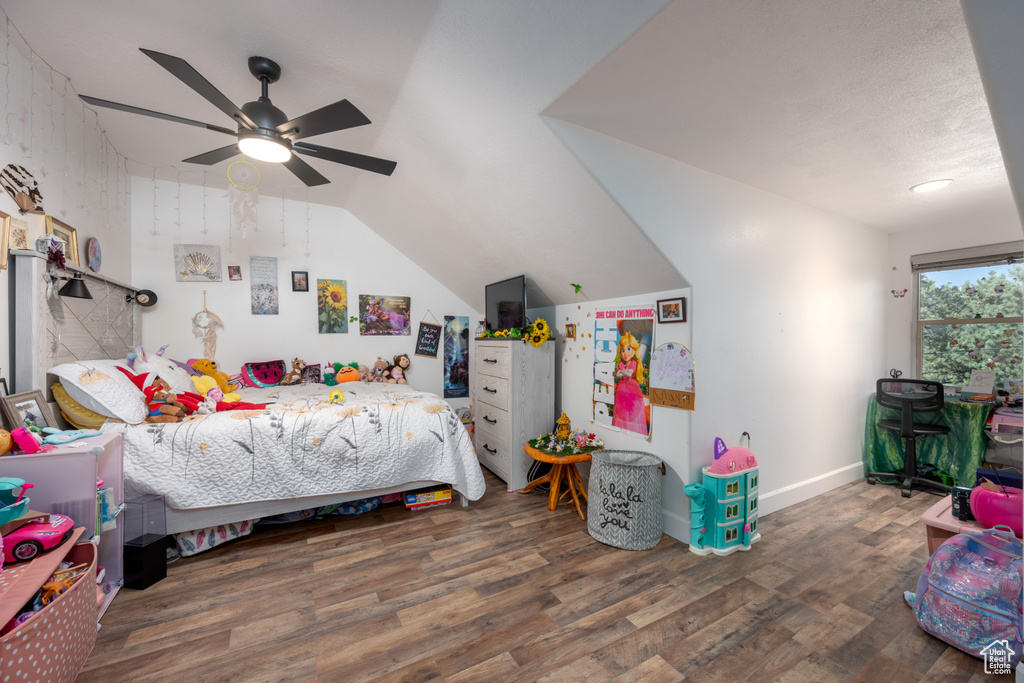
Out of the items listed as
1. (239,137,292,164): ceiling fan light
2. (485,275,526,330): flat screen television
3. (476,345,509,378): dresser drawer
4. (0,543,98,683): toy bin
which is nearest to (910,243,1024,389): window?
(485,275,526,330): flat screen television

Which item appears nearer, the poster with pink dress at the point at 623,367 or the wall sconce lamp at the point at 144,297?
the poster with pink dress at the point at 623,367

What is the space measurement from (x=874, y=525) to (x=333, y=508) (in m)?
3.53

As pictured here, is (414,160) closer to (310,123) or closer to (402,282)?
(310,123)

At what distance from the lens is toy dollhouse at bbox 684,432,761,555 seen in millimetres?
2268

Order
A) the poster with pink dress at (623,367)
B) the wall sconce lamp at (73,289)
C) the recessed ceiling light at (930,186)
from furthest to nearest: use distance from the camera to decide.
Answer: the poster with pink dress at (623,367), the recessed ceiling light at (930,186), the wall sconce lamp at (73,289)

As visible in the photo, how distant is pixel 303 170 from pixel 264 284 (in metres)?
1.93

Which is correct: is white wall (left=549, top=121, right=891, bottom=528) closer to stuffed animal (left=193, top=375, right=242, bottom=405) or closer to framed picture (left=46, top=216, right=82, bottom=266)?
stuffed animal (left=193, top=375, right=242, bottom=405)

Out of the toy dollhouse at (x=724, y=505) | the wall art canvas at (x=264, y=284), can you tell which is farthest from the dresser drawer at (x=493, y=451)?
the wall art canvas at (x=264, y=284)

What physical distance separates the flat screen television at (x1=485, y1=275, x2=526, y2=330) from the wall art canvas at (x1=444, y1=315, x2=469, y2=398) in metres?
0.91

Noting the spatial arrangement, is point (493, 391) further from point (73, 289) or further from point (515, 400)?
point (73, 289)

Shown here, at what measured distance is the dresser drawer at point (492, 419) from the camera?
3.18 meters

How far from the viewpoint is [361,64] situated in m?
2.02

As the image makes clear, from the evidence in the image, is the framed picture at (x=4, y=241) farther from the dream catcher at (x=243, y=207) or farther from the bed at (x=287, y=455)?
the dream catcher at (x=243, y=207)

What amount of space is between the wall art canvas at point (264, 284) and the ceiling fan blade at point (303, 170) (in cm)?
177
